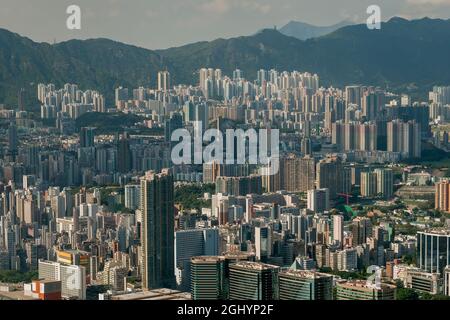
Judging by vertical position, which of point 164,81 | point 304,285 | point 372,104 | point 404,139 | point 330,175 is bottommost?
point 304,285

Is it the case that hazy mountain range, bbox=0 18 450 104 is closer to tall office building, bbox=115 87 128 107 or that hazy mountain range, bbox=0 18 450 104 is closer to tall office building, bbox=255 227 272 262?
tall office building, bbox=115 87 128 107

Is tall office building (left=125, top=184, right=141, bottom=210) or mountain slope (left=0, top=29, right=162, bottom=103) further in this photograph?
mountain slope (left=0, top=29, right=162, bottom=103)

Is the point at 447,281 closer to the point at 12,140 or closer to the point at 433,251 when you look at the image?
the point at 433,251

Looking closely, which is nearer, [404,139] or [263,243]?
[263,243]

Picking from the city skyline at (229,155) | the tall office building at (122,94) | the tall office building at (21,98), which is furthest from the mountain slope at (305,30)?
the tall office building at (21,98)

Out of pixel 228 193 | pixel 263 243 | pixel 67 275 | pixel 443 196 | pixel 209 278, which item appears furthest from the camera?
pixel 443 196

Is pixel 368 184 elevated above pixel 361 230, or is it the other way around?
pixel 368 184

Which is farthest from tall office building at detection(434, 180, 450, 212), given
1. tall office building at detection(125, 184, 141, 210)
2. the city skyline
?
tall office building at detection(125, 184, 141, 210)

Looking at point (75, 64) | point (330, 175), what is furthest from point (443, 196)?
point (75, 64)
